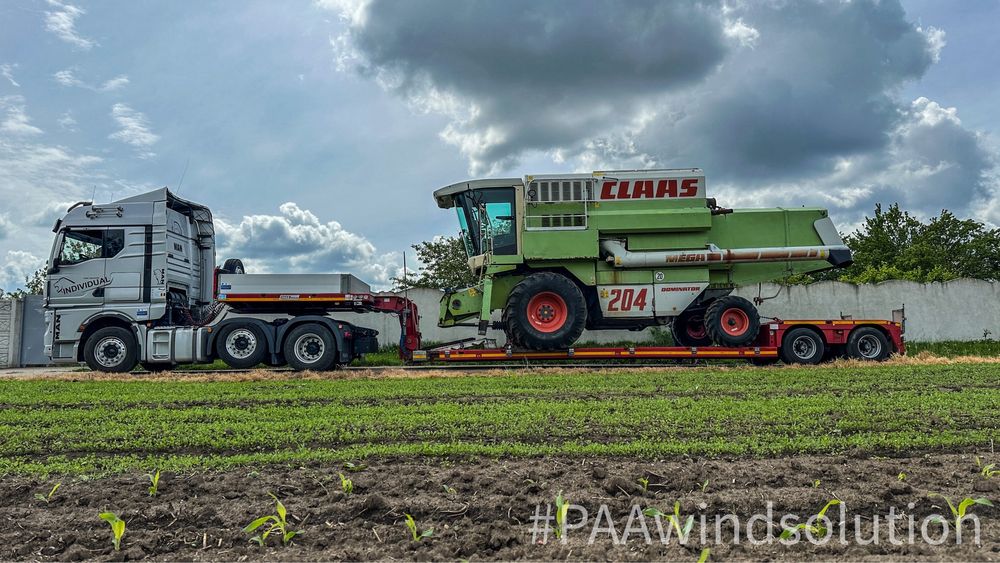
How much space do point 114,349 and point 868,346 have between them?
16317 millimetres

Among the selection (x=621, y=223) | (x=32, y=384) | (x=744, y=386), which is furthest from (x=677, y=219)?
(x=32, y=384)

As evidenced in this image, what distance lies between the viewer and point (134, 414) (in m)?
7.09

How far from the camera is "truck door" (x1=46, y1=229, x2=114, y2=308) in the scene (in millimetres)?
13492

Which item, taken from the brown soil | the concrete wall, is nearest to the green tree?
the concrete wall

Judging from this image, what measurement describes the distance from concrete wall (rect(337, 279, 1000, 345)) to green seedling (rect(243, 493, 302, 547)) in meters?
16.6

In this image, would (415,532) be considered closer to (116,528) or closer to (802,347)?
(116,528)

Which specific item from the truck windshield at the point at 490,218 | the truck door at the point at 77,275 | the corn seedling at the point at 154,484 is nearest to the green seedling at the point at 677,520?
the corn seedling at the point at 154,484

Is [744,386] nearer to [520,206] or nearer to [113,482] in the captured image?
[520,206]

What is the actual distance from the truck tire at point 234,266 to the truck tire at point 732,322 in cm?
1032

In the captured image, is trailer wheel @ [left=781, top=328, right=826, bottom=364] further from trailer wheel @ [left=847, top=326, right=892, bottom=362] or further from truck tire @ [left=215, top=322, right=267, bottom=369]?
truck tire @ [left=215, top=322, right=267, bottom=369]

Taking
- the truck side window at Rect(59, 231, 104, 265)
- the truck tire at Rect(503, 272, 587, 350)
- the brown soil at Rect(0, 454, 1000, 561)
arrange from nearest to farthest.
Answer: the brown soil at Rect(0, 454, 1000, 561)
the truck tire at Rect(503, 272, 587, 350)
the truck side window at Rect(59, 231, 104, 265)

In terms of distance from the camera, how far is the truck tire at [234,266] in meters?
14.1

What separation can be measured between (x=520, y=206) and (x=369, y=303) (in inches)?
155

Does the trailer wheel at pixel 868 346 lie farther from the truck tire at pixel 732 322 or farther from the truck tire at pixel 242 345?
the truck tire at pixel 242 345
